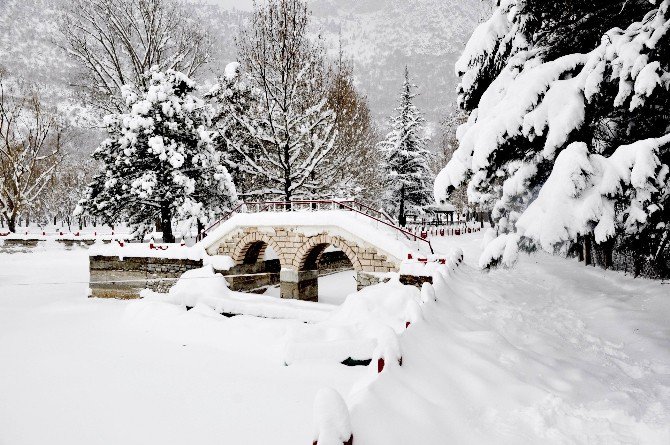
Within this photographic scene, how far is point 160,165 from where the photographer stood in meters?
17.5

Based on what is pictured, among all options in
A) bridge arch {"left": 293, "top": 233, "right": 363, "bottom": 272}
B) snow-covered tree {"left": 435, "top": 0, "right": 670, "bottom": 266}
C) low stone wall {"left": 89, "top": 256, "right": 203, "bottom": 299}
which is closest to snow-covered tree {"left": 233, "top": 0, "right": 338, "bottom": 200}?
bridge arch {"left": 293, "top": 233, "right": 363, "bottom": 272}

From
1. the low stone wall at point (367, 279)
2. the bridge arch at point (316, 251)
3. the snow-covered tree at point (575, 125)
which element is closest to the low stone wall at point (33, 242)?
the bridge arch at point (316, 251)

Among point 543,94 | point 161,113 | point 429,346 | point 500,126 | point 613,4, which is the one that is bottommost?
point 429,346

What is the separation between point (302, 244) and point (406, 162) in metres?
17.6

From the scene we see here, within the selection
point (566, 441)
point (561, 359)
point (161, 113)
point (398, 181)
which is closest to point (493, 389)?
point (566, 441)

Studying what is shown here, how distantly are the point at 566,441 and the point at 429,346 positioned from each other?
57.8 inches

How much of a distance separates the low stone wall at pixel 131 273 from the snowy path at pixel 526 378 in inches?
447

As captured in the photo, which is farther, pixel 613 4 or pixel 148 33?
pixel 148 33

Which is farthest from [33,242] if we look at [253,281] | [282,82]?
[282,82]

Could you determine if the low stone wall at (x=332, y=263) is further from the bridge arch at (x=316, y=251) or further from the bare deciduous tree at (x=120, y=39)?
the bare deciduous tree at (x=120, y=39)

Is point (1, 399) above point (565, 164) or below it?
below

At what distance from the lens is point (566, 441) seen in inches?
122

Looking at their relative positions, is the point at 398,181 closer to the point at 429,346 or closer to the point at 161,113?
the point at 161,113

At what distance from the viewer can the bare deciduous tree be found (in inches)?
782
